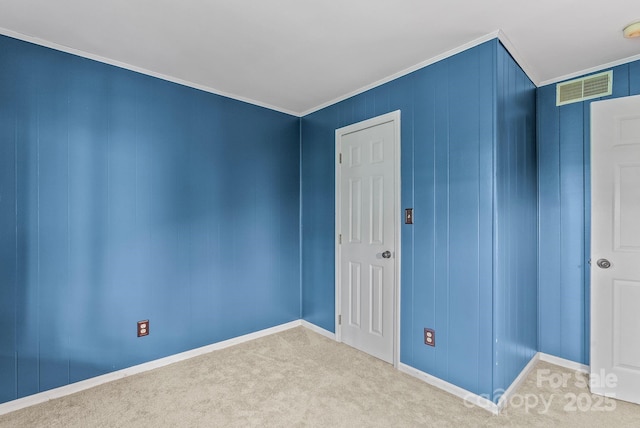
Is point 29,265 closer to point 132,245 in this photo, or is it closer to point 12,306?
point 12,306

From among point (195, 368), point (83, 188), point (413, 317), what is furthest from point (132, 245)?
point (413, 317)

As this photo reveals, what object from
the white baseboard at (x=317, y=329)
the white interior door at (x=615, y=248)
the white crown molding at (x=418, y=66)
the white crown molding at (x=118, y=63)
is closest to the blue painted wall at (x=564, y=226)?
the white interior door at (x=615, y=248)

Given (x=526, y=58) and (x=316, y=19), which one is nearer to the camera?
(x=316, y=19)

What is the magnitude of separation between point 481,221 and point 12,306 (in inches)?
124

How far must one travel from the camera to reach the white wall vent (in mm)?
2434

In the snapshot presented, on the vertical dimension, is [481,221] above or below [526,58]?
below

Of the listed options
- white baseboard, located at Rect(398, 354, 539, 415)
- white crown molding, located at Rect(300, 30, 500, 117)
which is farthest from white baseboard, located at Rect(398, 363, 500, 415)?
white crown molding, located at Rect(300, 30, 500, 117)

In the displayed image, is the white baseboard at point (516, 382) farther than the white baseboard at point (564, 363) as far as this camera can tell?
No

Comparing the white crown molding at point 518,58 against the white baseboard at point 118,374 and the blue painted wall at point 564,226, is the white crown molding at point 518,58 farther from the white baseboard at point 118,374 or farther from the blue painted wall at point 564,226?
the white baseboard at point 118,374

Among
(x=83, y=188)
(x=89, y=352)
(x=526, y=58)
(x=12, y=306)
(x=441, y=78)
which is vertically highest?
(x=526, y=58)

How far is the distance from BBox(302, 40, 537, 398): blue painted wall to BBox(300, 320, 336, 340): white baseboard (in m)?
0.90

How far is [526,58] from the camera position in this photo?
2383mm

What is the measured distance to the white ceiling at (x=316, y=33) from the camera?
1828 millimetres

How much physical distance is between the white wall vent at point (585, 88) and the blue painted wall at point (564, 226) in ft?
0.17
